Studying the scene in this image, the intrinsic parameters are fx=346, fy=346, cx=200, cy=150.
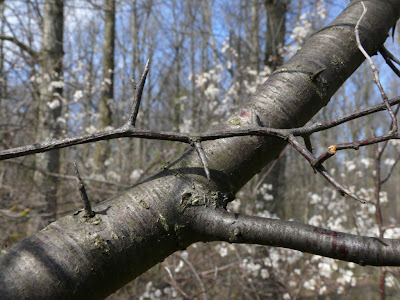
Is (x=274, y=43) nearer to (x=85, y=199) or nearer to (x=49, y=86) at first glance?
(x=49, y=86)

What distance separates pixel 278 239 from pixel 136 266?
12.5 inches

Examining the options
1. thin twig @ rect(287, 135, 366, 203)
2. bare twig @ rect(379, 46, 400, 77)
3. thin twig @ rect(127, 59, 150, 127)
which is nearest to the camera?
thin twig @ rect(287, 135, 366, 203)

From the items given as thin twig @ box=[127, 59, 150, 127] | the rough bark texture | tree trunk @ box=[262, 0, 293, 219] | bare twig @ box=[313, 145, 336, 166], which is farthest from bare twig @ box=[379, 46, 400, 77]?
tree trunk @ box=[262, 0, 293, 219]

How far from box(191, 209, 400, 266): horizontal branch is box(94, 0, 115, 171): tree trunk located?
550 centimetres

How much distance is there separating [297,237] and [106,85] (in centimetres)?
717

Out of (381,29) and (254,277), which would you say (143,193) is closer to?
(381,29)

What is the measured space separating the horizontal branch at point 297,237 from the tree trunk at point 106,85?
5.50 m

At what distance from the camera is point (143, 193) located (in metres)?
0.80

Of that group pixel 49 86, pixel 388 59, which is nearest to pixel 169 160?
pixel 49 86

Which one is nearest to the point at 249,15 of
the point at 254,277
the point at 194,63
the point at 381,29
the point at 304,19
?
the point at 304,19

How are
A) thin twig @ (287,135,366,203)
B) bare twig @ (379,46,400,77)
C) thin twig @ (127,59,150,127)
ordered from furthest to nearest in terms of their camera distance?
bare twig @ (379,46,400,77), thin twig @ (127,59,150,127), thin twig @ (287,135,366,203)

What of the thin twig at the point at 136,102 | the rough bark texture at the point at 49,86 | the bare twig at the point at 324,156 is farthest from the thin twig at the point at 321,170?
the rough bark texture at the point at 49,86

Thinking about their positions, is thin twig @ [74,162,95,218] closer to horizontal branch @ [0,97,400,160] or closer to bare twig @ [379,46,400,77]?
horizontal branch @ [0,97,400,160]

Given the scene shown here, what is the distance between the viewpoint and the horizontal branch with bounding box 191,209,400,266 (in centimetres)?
70
